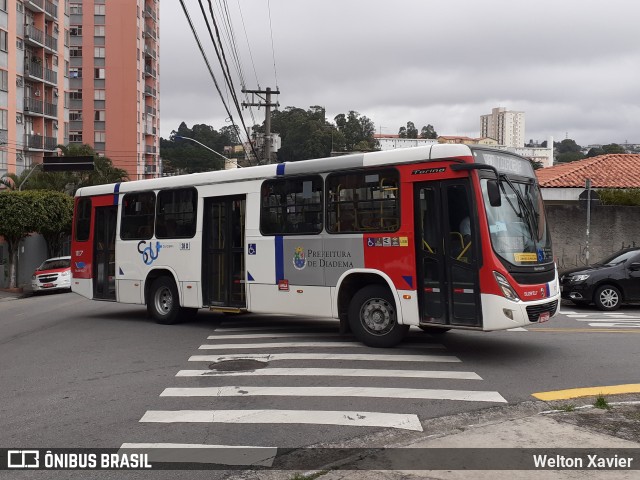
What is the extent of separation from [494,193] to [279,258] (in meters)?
4.04

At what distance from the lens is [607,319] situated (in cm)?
1412

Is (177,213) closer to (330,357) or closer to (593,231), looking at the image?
(330,357)

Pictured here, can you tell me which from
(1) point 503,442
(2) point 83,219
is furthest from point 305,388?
(2) point 83,219

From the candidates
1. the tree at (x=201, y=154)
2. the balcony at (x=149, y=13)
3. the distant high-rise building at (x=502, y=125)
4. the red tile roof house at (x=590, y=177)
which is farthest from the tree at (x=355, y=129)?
the distant high-rise building at (x=502, y=125)

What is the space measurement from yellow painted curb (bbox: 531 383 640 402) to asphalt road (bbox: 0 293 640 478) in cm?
24

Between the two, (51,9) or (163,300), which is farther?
(51,9)

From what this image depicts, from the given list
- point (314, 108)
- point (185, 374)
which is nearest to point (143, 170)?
point (314, 108)

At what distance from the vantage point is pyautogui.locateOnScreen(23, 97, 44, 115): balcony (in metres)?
48.0

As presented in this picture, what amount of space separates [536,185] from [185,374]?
Answer: 6026mm

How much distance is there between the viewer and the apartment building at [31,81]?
44.2 metres

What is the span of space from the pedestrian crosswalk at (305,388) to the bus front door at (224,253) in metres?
1.36

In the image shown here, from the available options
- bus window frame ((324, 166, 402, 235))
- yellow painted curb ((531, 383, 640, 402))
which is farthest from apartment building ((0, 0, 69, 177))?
yellow painted curb ((531, 383, 640, 402))

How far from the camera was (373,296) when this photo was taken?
9875 mm

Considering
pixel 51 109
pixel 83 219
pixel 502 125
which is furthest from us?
pixel 502 125
